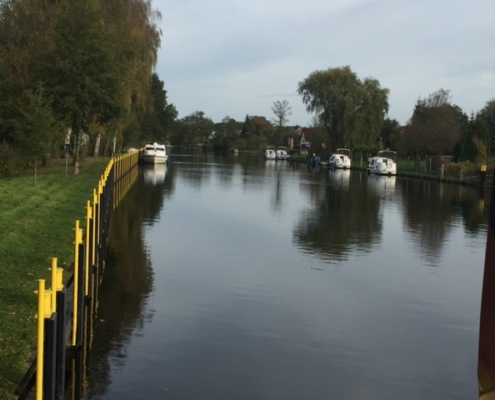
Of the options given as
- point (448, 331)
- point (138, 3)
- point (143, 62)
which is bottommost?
point (448, 331)

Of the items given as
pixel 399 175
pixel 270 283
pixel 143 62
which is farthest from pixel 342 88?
pixel 270 283

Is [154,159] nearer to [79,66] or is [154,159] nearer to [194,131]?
[79,66]

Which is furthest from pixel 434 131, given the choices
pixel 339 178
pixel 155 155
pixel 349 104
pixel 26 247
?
pixel 26 247

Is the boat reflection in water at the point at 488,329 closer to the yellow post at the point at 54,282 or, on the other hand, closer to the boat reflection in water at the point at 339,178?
the yellow post at the point at 54,282

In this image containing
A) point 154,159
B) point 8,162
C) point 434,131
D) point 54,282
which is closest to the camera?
point 54,282

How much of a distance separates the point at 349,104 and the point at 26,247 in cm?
7188

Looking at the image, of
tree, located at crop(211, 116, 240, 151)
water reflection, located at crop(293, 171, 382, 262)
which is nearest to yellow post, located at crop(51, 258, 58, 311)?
water reflection, located at crop(293, 171, 382, 262)

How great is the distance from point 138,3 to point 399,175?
103ft

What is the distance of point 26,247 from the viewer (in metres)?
14.2

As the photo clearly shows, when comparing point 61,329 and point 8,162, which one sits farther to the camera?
point 8,162

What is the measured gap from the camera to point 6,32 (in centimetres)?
3547

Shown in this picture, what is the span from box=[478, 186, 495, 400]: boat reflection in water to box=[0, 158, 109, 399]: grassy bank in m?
5.23

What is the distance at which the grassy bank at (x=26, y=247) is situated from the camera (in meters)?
8.10

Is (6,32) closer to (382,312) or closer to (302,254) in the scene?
(302,254)
